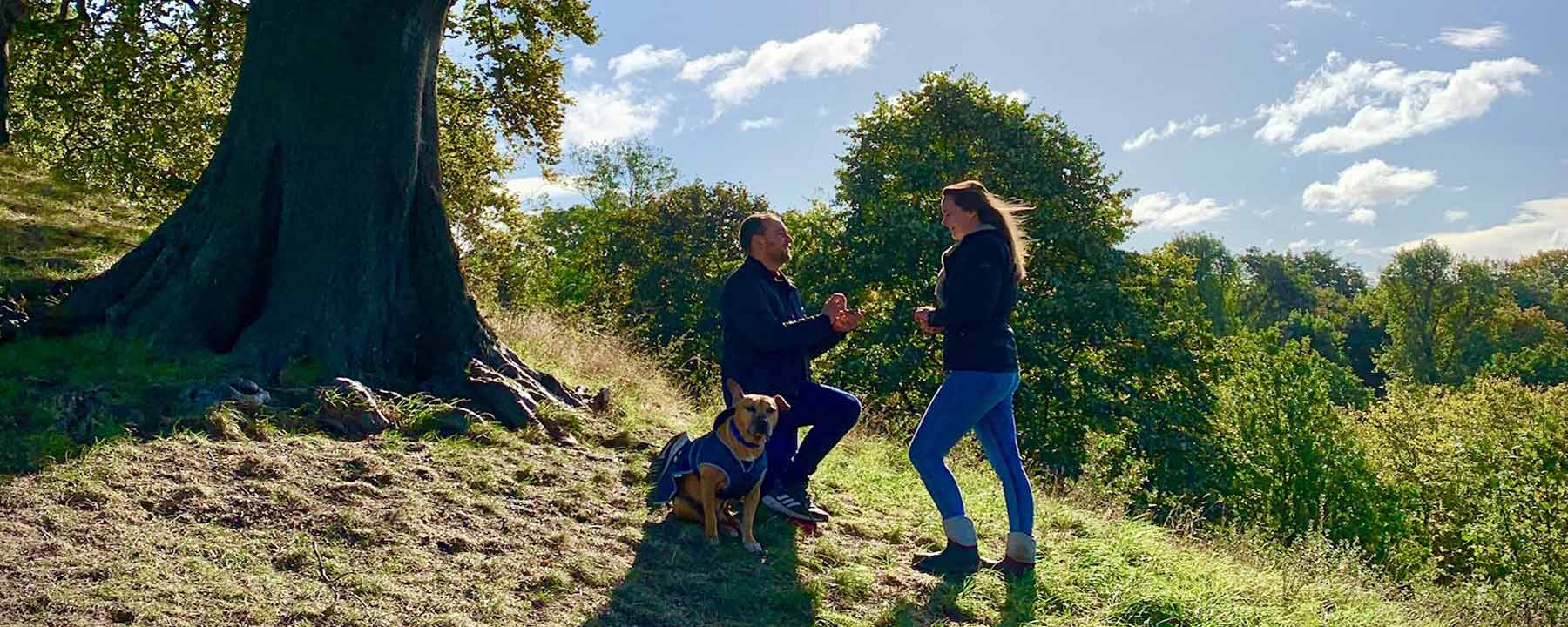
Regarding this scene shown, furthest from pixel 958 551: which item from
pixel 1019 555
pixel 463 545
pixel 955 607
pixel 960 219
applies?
pixel 463 545

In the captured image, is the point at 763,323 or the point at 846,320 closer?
the point at 846,320

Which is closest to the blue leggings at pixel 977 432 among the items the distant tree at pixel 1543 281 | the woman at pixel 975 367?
the woman at pixel 975 367

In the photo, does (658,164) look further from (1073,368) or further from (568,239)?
(1073,368)

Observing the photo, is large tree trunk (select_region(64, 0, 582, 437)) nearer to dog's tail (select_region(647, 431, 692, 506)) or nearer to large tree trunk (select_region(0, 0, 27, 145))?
dog's tail (select_region(647, 431, 692, 506))

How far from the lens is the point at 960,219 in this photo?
5.70m

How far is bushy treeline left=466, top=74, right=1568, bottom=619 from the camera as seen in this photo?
1831 cm

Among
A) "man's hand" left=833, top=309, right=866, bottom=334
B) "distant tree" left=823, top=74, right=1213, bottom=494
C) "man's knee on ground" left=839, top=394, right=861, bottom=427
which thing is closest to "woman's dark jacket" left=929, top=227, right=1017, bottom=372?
"man's hand" left=833, top=309, right=866, bottom=334

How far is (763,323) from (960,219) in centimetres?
126

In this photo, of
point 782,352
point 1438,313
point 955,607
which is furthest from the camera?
point 1438,313

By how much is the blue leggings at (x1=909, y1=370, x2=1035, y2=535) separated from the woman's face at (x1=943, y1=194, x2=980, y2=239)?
790 millimetres

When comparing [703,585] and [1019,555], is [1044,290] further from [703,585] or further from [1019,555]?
[703,585]

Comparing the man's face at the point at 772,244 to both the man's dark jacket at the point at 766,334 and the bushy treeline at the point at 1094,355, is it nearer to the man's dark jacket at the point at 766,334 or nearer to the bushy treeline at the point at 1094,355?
the man's dark jacket at the point at 766,334

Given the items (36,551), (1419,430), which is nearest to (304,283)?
(36,551)

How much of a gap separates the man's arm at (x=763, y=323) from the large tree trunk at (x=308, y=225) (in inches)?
88.4
